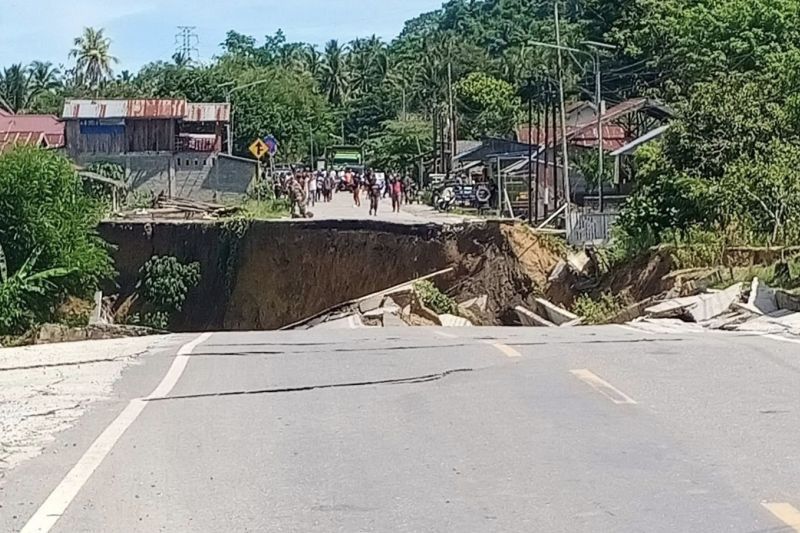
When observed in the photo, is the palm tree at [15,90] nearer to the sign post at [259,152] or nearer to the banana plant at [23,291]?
the sign post at [259,152]

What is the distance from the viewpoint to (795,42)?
59.8 meters

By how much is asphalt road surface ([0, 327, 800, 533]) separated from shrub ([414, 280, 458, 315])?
23.8 metres

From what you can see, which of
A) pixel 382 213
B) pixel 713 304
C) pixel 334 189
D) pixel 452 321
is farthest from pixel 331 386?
pixel 334 189

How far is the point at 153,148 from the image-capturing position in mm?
68625

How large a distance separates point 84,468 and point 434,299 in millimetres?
31850

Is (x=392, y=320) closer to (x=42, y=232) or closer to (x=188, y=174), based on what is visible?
(x=42, y=232)

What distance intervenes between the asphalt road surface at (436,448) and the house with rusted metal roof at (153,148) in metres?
54.0

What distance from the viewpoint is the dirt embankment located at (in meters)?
42.9

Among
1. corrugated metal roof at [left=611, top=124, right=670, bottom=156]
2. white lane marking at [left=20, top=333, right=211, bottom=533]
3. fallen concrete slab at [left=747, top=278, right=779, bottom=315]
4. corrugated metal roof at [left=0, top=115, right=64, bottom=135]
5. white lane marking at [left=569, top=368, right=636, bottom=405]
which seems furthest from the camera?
corrugated metal roof at [left=0, top=115, right=64, bottom=135]

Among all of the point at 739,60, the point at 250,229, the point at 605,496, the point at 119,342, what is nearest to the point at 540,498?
the point at 605,496

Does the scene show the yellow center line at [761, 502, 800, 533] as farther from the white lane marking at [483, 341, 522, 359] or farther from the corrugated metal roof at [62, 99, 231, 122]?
the corrugated metal roof at [62, 99, 231, 122]

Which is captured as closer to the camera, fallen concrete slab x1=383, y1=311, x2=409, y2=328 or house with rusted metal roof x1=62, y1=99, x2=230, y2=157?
fallen concrete slab x1=383, y1=311, x2=409, y2=328

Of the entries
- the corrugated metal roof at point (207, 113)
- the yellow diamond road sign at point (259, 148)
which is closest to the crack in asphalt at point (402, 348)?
the yellow diamond road sign at point (259, 148)

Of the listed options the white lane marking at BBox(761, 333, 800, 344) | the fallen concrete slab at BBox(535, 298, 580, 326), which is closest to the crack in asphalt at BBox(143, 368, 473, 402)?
the white lane marking at BBox(761, 333, 800, 344)
